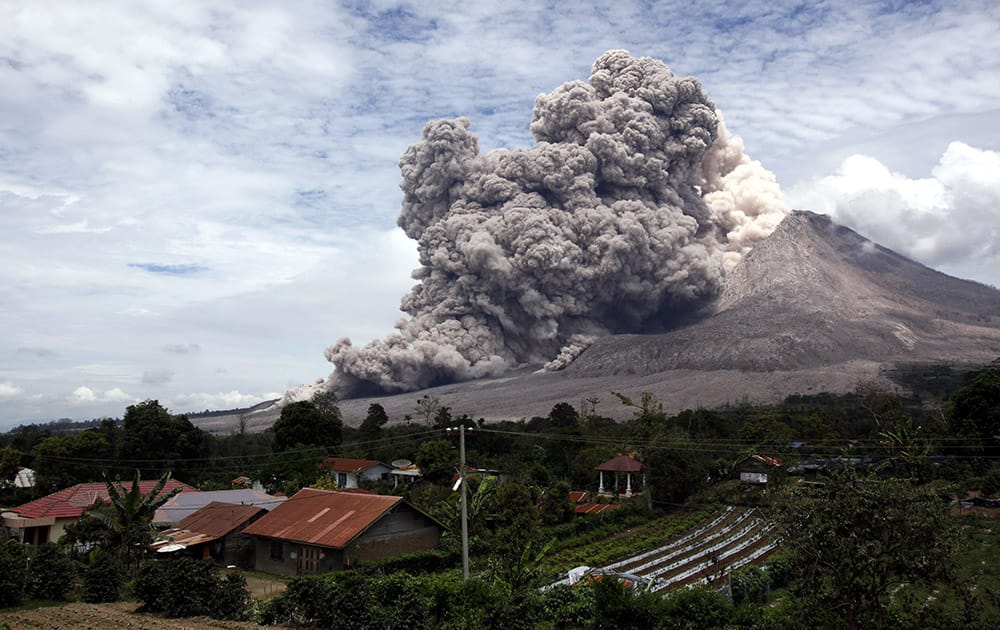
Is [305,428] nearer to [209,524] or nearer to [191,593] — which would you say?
[209,524]

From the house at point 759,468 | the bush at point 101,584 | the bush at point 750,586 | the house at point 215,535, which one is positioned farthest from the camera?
the house at point 759,468

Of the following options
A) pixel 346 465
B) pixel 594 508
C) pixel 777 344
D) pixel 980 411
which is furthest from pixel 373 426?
pixel 777 344

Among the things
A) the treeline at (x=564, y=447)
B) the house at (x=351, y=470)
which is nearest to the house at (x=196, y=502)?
the treeline at (x=564, y=447)

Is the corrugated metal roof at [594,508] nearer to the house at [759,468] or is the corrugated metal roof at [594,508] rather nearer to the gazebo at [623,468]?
the gazebo at [623,468]

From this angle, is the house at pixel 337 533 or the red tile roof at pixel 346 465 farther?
the red tile roof at pixel 346 465

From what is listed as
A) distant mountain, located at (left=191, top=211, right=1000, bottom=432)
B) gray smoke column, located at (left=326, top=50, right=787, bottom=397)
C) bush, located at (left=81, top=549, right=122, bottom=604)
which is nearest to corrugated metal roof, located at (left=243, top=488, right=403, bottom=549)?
bush, located at (left=81, top=549, right=122, bottom=604)

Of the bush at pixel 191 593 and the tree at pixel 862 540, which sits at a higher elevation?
A: the tree at pixel 862 540

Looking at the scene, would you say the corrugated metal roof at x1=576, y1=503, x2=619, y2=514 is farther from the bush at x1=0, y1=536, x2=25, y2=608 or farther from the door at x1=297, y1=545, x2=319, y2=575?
the bush at x1=0, y1=536, x2=25, y2=608

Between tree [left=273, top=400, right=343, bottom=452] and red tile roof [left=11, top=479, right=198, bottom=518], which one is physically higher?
tree [left=273, top=400, right=343, bottom=452]
